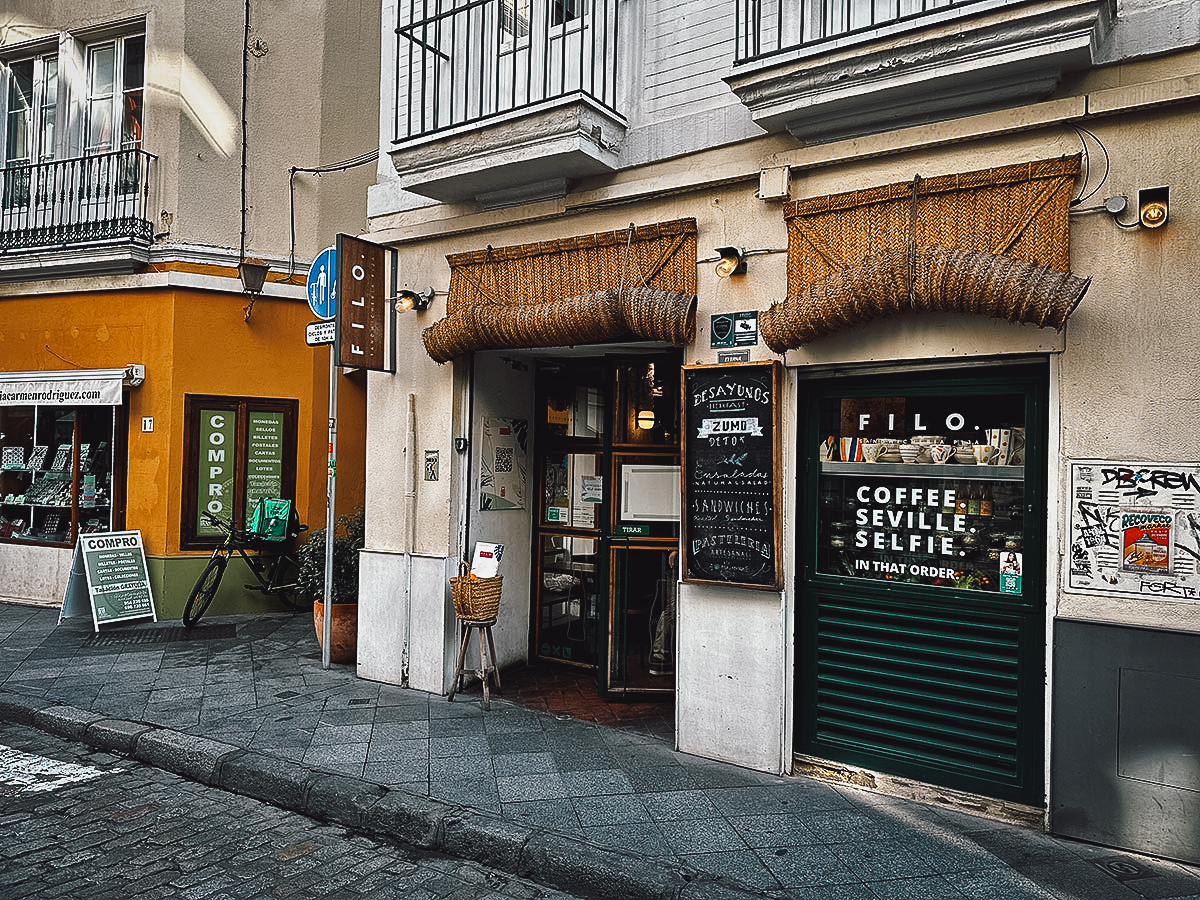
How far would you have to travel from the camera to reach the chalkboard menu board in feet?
18.1

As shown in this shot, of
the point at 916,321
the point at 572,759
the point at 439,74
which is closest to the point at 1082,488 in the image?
the point at 916,321

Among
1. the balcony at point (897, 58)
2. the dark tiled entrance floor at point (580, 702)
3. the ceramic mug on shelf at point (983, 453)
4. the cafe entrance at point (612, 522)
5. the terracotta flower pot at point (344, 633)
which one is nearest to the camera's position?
the balcony at point (897, 58)

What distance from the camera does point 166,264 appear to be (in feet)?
33.8

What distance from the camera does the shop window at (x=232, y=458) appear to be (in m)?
10.4

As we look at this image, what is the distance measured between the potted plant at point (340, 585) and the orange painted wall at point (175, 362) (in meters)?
2.08

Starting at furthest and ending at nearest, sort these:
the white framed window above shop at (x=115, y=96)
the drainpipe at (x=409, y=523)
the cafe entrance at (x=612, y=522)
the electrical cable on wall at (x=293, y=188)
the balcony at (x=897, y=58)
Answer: the electrical cable on wall at (x=293, y=188) → the white framed window above shop at (x=115, y=96) → the drainpipe at (x=409, y=523) → the cafe entrance at (x=612, y=522) → the balcony at (x=897, y=58)

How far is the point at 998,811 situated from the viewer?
485cm

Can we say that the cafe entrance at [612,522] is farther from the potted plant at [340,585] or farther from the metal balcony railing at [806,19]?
the metal balcony railing at [806,19]

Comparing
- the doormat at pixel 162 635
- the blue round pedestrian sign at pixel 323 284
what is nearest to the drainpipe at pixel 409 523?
the blue round pedestrian sign at pixel 323 284

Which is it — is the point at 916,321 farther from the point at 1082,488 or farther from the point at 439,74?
the point at 439,74

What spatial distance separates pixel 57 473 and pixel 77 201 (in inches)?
137

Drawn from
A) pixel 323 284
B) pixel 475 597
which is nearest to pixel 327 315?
pixel 323 284

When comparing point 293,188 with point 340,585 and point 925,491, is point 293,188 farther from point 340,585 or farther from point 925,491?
point 925,491

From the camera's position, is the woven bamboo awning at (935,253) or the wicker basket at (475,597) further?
the wicker basket at (475,597)
